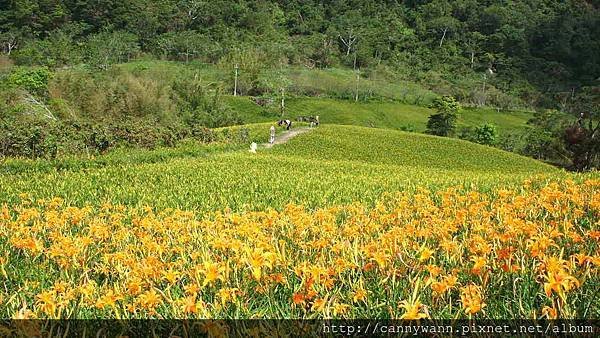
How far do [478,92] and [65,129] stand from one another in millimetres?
78122

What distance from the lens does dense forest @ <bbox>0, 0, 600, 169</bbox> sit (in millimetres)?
87000

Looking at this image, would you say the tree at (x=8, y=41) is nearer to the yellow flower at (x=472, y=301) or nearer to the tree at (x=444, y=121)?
the tree at (x=444, y=121)

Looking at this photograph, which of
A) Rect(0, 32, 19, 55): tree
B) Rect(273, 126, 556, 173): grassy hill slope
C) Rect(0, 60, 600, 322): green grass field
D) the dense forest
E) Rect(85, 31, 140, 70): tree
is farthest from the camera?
Rect(0, 32, 19, 55): tree

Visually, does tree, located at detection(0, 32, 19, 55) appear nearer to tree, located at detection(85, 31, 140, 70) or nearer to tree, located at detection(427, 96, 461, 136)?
tree, located at detection(85, 31, 140, 70)

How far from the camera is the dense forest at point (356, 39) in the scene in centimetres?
8700

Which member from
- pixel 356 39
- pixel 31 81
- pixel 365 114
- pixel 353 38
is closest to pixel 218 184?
pixel 31 81

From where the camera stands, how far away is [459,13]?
132875 mm

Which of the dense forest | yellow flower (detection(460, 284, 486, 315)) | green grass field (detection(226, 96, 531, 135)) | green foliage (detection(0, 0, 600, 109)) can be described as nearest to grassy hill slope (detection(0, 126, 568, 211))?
yellow flower (detection(460, 284, 486, 315))

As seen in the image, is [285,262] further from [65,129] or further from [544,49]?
[544,49]

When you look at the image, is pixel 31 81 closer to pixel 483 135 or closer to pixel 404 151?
pixel 404 151

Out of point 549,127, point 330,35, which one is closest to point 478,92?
point 549,127

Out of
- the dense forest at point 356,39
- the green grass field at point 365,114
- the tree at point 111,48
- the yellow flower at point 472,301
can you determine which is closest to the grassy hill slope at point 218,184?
the yellow flower at point 472,301

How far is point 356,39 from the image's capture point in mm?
110375

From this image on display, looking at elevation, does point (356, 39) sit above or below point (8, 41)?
above
